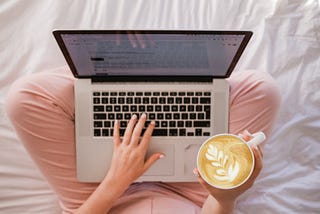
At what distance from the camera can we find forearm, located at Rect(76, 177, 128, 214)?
102 centimetres

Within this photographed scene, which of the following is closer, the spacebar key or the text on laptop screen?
the text on laptop screen

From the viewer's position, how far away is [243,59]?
4.06 feet

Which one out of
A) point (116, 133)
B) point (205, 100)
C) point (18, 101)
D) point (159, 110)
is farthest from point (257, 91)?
point (18, 101)

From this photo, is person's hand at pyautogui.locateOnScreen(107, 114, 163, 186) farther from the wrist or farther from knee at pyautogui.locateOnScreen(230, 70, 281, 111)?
knee at pyautogui.locateOnScreen(230, 70, 281, 111)

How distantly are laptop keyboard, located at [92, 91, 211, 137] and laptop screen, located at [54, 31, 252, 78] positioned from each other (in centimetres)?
5

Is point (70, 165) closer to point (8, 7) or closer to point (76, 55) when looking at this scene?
point (76, 55)

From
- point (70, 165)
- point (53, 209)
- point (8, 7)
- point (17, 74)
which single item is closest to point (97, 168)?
point (70, 165)

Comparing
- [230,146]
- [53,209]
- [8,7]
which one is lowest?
[53,209]

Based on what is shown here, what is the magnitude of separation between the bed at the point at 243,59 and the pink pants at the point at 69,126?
0.11m

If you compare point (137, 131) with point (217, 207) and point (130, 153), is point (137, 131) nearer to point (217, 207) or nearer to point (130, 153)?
point (130, 153)

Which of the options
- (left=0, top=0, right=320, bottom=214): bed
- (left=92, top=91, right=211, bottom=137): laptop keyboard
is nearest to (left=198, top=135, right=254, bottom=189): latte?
(left=92, top=91, right=211, bottom=137): laptop keyboard

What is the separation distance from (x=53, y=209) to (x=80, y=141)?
0.22 meters

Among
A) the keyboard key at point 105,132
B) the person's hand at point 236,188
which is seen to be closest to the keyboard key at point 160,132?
the keyboard key at point 105,132

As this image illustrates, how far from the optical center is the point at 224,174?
2.64 feet
